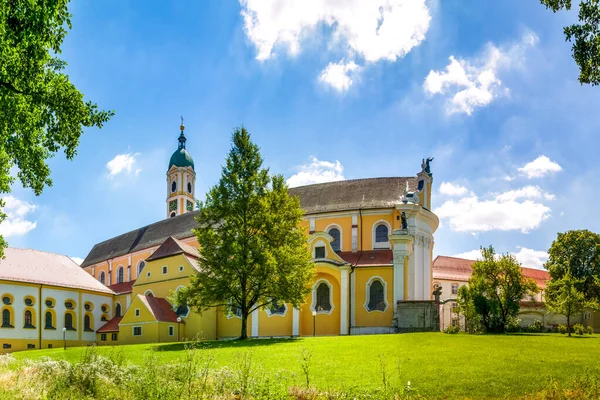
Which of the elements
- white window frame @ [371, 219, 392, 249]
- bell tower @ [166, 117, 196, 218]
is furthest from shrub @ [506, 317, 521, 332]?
bell tower @ [166, 117, 196, 218]

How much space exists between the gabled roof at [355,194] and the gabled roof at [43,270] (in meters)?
20.8

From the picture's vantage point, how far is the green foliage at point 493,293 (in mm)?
33469

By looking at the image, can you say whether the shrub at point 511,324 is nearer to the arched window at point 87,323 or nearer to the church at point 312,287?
the church at point 312,287

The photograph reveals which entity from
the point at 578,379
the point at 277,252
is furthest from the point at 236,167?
the point at 578,379

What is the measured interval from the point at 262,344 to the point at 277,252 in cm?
586

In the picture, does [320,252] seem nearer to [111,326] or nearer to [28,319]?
[111,326]

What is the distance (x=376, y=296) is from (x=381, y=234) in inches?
215

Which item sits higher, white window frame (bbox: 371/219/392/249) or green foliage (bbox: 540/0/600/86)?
green foliage (bbox: 540/0/600/86)

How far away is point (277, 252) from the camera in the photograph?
1172 inches

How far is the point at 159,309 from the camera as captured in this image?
39875mm

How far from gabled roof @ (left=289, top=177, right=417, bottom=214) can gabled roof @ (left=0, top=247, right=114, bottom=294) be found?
20.8 m

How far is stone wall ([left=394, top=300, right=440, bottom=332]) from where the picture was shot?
32219 mm

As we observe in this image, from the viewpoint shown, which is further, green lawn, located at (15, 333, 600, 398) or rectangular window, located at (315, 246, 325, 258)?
rectangular window, located at (315, 246, 325, 258)

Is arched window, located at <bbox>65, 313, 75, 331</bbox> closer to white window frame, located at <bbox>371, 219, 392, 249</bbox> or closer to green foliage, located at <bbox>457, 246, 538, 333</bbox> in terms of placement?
white window frame, located at <bbox>371, 219, 392, 249</bbox>
